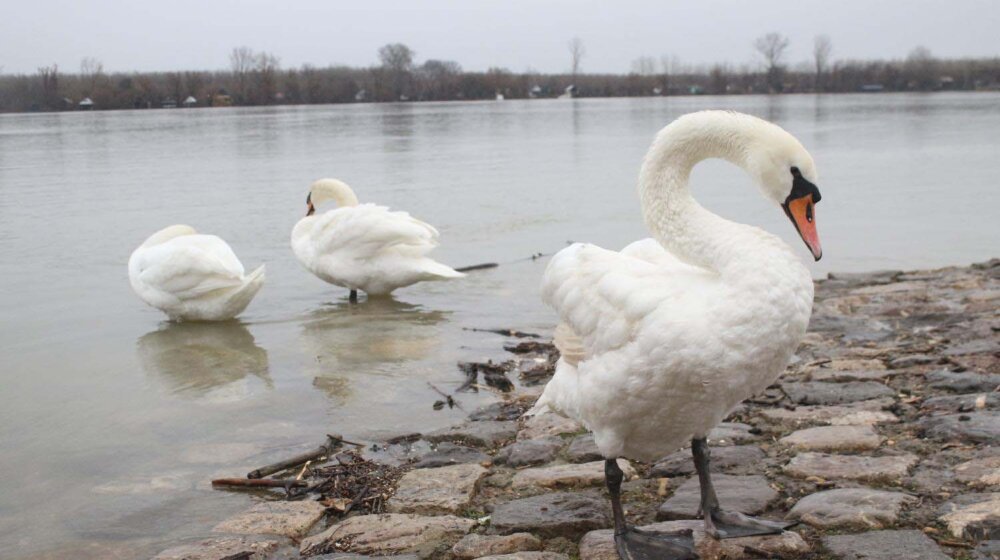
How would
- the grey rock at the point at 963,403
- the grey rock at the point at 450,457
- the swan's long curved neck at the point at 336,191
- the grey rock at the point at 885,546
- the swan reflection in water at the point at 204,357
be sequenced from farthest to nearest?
the swan's long curved neck at the point at 336,191
the swan reflection in water at the point at 204,357
the grey rock at the point at 450,457
the grey rock at the point at 963,403
the grey rock at the point at 885,546

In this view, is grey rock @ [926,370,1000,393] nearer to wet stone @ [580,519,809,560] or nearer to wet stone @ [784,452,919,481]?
wet stone @ [784,452,919,481]

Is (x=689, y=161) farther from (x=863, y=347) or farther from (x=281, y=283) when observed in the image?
(x=281, y=283)

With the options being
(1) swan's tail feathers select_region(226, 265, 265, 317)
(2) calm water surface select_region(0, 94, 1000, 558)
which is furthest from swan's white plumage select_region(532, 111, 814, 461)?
(1) swan's tail feathers select_region(226, 265, 265, 317)

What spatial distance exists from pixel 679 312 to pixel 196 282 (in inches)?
220

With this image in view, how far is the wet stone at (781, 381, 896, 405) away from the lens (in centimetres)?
477

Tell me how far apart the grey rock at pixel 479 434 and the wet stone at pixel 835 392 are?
4.49ft

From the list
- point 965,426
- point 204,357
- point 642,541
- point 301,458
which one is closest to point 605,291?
point 642,541

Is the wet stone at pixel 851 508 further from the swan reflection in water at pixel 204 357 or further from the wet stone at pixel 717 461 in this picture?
the swan reflection in water at pixel 204 357

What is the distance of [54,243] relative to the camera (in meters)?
11.5

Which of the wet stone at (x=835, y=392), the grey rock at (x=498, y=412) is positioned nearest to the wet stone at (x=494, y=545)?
the grey rock at (x=498, y=412)

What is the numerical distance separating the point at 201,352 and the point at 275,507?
134 inches

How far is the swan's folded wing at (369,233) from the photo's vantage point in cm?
855

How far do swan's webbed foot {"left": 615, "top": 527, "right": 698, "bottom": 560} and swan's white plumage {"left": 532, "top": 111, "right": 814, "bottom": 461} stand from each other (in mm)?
284

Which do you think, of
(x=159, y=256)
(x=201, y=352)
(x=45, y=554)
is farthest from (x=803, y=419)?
(x=159, y=256)
